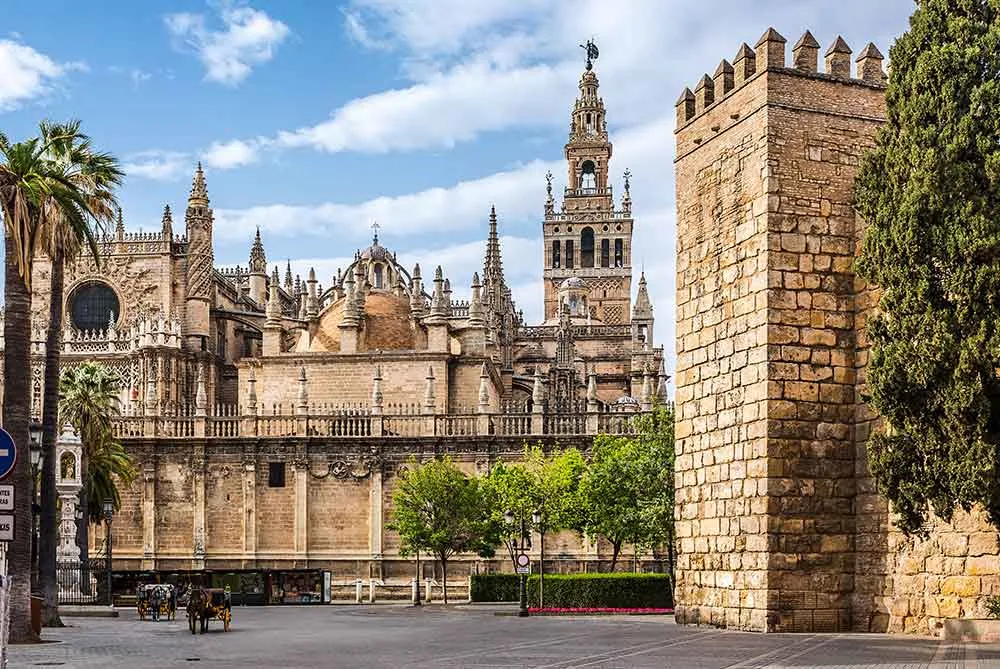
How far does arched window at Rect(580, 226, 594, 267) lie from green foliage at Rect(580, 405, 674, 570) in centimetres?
7034

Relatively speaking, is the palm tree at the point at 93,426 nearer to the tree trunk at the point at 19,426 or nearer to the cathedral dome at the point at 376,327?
the cathedral dome at the point at 376,327

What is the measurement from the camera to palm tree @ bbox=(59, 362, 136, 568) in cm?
4094

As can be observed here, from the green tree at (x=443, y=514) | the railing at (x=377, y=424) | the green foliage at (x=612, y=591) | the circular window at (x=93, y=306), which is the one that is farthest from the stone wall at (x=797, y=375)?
the circular window at (x=93, y=306)

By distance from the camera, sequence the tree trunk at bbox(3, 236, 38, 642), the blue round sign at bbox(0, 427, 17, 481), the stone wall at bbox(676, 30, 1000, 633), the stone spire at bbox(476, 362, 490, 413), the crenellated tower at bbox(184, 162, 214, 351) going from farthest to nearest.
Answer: the crenellated tower at bbox(184, 162, 214, 351)
the stone spire at bbox(476, 362, 490, 413)
the tree trunk at bbox(3, 236, 38, 642)
the stone wall at bbox(676, 30, 1000, 633)
the blue round sign at bbox(0, 427, 17, 481)

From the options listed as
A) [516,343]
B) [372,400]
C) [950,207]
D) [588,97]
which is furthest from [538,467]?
[588,97]

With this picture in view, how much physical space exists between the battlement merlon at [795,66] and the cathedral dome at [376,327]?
127ft

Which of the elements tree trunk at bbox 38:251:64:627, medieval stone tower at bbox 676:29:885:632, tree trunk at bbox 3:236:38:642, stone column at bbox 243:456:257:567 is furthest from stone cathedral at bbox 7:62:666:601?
medieval stone tower at bbox 676:29:885:632

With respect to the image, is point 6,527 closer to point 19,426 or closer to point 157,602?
point 19,426

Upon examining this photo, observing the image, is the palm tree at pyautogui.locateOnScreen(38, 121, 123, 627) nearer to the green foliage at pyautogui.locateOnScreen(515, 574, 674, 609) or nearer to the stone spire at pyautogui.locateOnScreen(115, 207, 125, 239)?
the green foliage at pyautogui.locateOnScreen(515, 574, 674, 609)

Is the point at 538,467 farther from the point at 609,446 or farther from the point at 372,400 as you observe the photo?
the point at 372,400

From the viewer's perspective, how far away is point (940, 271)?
54.3ft

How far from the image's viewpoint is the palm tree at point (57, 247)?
87.8ft

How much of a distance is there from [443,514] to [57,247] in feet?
67.1

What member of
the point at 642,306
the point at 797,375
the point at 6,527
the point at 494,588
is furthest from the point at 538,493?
the point at 642,306
